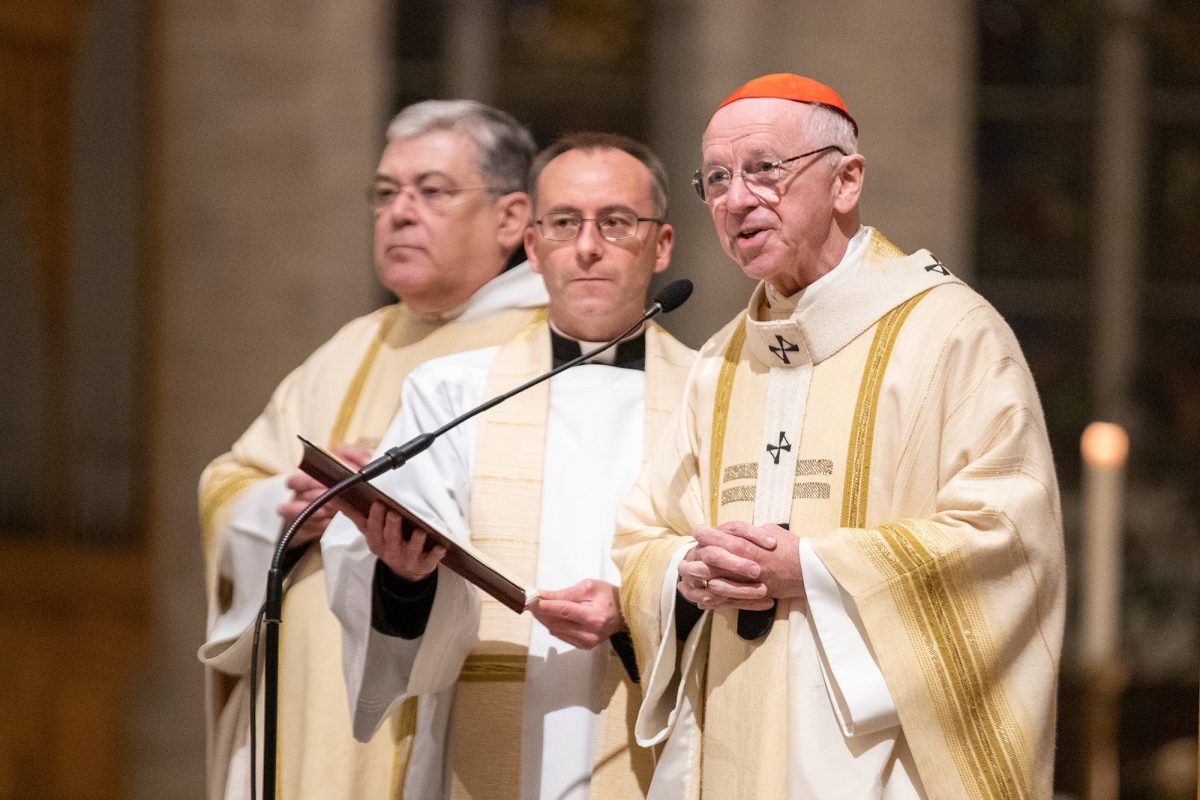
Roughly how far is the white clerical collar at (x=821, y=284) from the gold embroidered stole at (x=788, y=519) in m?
0.11

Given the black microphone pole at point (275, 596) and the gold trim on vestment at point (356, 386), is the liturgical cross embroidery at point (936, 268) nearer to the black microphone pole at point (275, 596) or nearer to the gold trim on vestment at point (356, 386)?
the black microphone pole at point (275, 596)

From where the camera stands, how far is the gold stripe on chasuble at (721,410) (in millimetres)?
3770

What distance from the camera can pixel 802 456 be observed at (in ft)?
11.9

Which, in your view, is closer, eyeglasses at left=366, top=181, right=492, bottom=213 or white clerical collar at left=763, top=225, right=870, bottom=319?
white clerical collar at left=763, top=225, right=870, bottom=319

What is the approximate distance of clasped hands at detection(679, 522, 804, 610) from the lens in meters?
3.41

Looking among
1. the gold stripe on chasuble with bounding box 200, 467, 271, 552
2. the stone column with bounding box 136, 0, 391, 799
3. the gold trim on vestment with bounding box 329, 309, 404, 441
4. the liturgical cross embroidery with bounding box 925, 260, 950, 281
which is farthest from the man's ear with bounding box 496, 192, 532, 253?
the stone column with bounding box 136, 0, 391, 799

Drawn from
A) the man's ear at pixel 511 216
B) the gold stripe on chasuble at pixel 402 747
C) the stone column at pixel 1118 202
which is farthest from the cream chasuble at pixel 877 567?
the stone column at pixel 1118 202

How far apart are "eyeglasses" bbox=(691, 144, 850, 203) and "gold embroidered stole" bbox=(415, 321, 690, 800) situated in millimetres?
769

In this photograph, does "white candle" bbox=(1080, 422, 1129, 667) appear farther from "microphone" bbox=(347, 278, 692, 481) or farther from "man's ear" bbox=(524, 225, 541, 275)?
"microphone" bbox=(347, 278, 692, 481)

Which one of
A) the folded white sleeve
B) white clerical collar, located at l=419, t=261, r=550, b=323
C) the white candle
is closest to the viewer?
the folded white sleeve

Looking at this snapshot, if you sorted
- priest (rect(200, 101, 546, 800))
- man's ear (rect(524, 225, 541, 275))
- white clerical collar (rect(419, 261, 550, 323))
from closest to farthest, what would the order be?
man's ear (rect(524, 225, 541, 275))
priest (rect(200, 101, 546, 800))
white clerical collar (rect(419, 261, 550, 323))

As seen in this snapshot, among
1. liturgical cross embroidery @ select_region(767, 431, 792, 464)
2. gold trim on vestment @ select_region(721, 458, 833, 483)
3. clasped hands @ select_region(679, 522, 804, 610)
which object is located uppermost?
liturgical cross embroidery @ select_region(767, 431, 792, 464)

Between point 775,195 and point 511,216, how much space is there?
1374 millimetres

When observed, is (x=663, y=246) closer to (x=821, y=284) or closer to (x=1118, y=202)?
(x=821, y=284)
